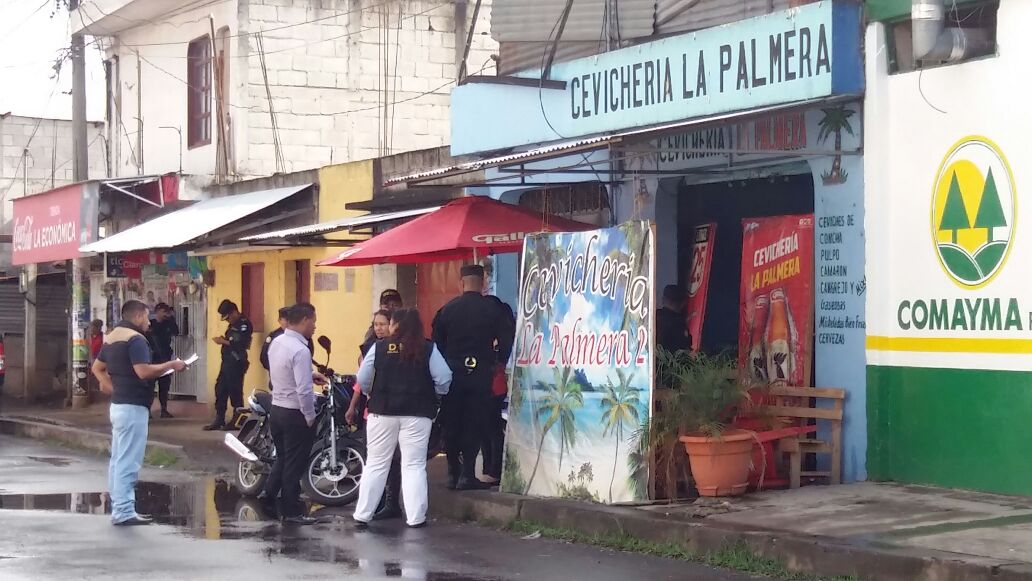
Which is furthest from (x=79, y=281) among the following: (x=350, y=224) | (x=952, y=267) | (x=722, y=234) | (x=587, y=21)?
(x=952, y=267)

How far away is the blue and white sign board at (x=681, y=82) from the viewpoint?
36.2 feet

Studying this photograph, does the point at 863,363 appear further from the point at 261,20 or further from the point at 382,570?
the point at 261,20

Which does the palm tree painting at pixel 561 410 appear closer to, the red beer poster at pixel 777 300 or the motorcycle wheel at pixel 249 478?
the red beer poster at pixel 777 300

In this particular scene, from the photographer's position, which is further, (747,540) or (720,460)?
(720,460)

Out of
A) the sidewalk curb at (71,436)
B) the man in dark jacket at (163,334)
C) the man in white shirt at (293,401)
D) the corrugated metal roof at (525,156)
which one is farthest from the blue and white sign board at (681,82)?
the man in dark jacket at (163,334)

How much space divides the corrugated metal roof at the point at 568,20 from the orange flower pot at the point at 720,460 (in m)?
4.94

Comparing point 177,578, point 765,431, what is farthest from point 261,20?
point 177,578

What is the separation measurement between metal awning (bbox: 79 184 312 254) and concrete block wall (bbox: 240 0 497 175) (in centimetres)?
Answer: 183

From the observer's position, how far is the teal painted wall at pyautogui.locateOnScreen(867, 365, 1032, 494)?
32.8 ft

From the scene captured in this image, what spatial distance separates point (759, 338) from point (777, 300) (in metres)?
0.40

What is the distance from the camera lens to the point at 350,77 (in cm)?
2436

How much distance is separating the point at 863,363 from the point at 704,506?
1.85 metres

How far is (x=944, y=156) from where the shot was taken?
10.5m

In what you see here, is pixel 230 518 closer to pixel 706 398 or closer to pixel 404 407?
pixel 404 407
